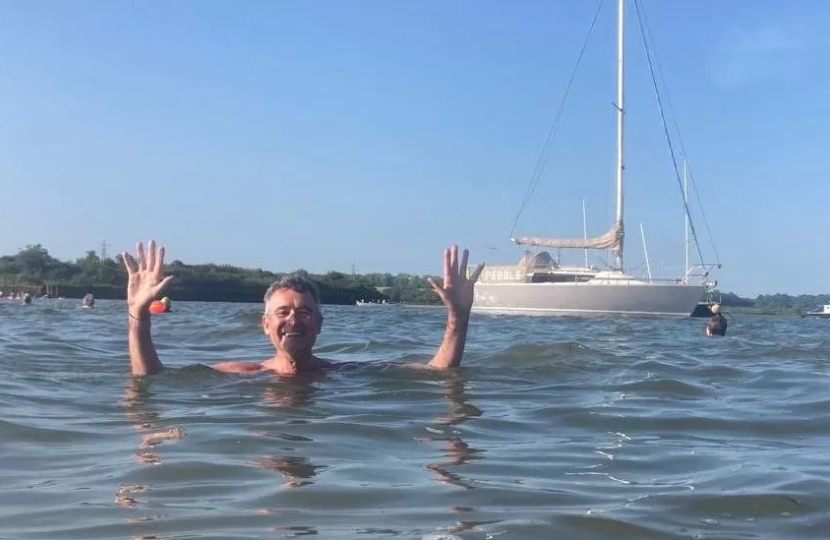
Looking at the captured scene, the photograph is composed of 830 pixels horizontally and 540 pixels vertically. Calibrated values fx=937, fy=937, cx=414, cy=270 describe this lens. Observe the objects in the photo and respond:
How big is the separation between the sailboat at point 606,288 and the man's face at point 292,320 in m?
30.9

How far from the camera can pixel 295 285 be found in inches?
234

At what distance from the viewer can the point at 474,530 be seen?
2.58m

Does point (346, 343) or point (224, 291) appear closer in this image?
point (346, 343)

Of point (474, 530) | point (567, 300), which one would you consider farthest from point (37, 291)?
point (474, 530)

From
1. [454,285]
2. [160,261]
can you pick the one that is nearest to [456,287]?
[454,285]

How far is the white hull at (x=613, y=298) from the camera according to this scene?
3553 centimetres

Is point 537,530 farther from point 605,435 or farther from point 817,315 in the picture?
point 817,315

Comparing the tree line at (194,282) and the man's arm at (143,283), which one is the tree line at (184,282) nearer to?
the tree line at (194,282)

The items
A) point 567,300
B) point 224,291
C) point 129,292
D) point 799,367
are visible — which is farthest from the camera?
point 224,291

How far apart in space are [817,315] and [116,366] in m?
66.1

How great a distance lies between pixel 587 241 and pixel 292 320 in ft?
112

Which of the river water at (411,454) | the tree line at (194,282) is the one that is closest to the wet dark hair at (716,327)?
the river water at (411,454)

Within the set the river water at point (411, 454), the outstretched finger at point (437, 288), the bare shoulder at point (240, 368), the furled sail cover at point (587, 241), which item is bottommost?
the river water at point (411, 454)

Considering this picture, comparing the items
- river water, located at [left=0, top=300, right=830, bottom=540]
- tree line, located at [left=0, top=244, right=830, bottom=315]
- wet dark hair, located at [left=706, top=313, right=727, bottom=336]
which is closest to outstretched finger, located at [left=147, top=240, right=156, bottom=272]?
river water, located at [left=0, top=300, right=830, bottom=540]
